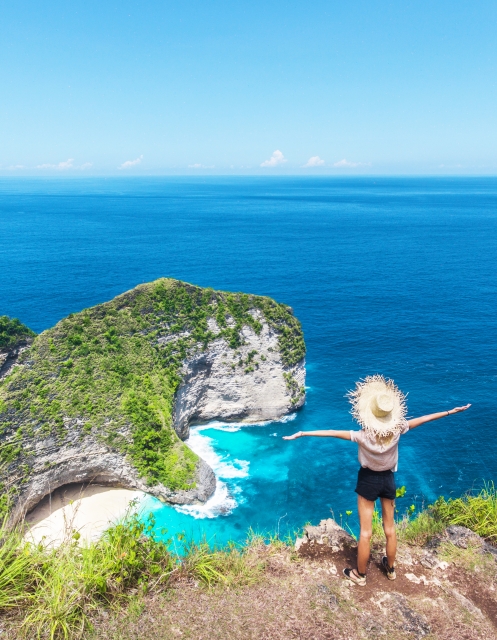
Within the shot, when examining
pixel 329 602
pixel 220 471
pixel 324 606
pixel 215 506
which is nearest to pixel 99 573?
pixel 324 606

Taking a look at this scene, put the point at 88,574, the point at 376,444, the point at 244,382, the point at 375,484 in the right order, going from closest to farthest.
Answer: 1. the point at 88,574
2. the point at 376,444
3. the point at 375,484
4. the point at 244,382

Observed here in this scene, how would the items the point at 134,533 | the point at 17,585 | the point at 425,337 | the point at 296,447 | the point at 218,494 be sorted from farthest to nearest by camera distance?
the point at 425,337
the point at 296,447
the point at 218,494
the point at 134,533
the point at 17,585

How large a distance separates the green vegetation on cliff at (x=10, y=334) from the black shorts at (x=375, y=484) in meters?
36.6

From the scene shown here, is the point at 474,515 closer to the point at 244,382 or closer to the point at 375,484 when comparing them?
the point at 375,484

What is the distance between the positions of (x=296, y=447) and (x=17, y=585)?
3544 centimetres

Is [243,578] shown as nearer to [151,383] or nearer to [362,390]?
[362,390]

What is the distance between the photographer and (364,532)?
9.66m

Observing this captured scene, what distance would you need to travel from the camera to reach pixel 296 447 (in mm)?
41500

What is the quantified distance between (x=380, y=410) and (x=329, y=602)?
4120 mm

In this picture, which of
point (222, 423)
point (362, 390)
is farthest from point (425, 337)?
point (362, 390)

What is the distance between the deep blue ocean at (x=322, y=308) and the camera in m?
36.0

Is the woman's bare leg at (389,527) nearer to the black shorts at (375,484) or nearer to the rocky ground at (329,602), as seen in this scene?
the black shorts at (375,484)

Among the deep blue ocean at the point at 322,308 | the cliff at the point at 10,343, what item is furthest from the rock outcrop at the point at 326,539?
the cliff at the point at 10,343

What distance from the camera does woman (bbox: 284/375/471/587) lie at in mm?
9125
